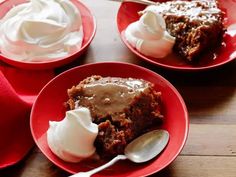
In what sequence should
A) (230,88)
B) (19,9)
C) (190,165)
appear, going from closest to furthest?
(190,165) → (230,88) → (19,9)

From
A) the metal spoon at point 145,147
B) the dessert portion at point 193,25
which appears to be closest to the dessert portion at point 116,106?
the metal spoon at point 145,147

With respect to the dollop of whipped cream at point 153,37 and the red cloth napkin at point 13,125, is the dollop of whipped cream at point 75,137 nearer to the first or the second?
the red cloth napkin at point 13,125

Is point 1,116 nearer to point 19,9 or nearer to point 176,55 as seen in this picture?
point 19,9

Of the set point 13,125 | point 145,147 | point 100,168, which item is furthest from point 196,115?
point 13,125

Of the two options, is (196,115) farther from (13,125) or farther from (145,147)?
(13,125)

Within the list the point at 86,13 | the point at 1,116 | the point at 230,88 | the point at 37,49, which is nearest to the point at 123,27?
the point at 86,13
